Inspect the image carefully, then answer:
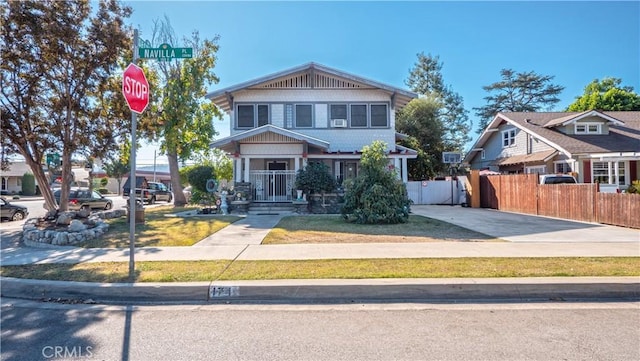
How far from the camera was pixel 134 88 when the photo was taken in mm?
5844

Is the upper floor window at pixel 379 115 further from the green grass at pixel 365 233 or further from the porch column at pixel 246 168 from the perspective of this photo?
the green grass at pixel 365 233

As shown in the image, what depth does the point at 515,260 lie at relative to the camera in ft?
21.7

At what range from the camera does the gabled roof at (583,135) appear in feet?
71.4

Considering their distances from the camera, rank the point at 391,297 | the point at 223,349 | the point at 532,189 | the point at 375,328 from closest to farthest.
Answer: the point at 223,349
the point at 375,328
the point at 391,297
the point at 532,189

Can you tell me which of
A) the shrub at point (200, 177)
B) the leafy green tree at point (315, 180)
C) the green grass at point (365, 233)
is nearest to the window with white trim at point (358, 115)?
the leafy green tree at point (315, 180)

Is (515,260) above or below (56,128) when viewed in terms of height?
below

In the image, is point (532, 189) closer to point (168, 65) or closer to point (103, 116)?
point (103, 116)

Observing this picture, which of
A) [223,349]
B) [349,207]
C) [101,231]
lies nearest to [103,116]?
[101,231]

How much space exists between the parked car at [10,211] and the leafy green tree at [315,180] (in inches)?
554

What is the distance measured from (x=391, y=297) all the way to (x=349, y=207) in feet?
26.7

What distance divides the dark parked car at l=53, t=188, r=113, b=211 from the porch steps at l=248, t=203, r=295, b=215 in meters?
10.3

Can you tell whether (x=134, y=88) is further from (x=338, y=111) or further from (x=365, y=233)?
(x=338, y=111)

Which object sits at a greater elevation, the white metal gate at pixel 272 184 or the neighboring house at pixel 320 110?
the neighboring house at pixel 320 110

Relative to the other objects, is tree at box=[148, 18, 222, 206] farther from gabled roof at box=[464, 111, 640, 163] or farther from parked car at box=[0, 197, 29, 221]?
gabled roof at box=[464, 111, 640, 163]
